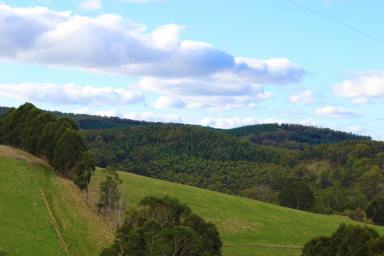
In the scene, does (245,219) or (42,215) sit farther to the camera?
(245,219)

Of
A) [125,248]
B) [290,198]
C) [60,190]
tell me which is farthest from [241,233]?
[290,198]

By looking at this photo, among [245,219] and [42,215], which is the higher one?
[42,215]

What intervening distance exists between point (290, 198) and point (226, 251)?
70417mm

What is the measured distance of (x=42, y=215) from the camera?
67.1 m

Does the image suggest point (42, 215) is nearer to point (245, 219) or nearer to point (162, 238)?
point (162, 238)

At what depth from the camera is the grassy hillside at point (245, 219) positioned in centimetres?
8862

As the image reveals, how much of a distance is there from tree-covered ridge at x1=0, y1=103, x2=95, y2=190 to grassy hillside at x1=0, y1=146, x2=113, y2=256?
2.98 m

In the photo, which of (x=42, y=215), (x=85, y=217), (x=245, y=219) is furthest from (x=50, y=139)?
(x=245, y=219)

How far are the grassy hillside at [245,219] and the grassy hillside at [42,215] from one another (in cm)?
1361

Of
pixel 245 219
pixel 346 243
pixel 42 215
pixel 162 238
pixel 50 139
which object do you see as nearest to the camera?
pixel 162 238

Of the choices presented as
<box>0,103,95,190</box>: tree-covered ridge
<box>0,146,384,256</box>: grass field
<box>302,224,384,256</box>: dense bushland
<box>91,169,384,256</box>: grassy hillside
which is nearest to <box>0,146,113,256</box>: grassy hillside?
<box>0,146,384,256</box>: grass field

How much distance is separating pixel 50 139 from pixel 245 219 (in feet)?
126

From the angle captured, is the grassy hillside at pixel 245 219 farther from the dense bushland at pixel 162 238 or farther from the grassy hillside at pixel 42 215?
the dense bushland at pixel 162 238

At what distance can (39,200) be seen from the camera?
72188 millimetres
